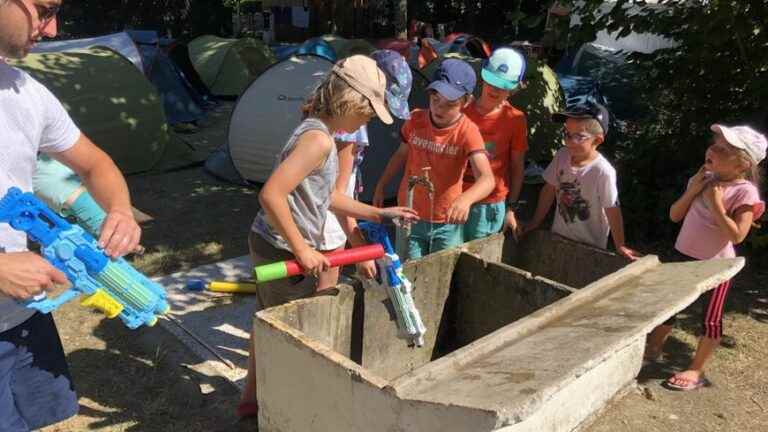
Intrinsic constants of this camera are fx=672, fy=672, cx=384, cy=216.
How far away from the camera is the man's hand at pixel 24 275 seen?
1571 millimetres

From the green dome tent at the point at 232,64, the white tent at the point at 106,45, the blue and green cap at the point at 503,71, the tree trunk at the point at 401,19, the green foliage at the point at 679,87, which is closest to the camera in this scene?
the blue and green cap at the point at 503,71

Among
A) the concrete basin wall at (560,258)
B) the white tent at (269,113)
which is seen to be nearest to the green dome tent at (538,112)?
the white tent at (269,113)

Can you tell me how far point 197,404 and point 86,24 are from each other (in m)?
24.9

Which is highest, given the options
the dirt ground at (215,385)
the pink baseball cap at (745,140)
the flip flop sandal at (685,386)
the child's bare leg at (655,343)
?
the pink baseball cap at (745,140)

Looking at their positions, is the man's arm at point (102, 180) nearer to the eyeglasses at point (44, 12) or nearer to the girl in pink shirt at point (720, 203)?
the eyeglasses at point (44, 12)

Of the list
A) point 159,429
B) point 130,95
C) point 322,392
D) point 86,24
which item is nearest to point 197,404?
point 159,429

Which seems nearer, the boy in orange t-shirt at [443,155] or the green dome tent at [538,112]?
the boy in orange t-shirt at [443,155]

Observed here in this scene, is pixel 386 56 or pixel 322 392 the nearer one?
pixel 322 392

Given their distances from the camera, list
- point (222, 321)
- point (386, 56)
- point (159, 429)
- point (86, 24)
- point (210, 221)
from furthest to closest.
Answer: point (86, 24)
point (210, 221)
point (222, 321)
point (386, 56)
point (159, 429)

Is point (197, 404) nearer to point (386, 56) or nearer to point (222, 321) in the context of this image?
point (222, 321)

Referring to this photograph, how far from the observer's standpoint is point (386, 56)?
3.56 meters

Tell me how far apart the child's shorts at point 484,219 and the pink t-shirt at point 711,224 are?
911 millimetres

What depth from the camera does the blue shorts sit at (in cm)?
192

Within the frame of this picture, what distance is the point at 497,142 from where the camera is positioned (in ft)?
11.8
